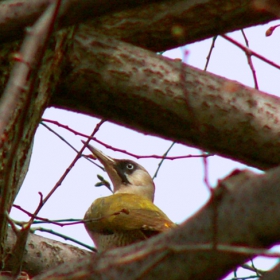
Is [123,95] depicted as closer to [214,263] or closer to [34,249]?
[34,249]

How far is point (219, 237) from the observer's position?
1.66m

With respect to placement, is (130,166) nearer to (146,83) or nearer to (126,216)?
(126,216)

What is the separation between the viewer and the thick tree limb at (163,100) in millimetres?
3199

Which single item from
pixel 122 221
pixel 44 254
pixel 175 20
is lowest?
pixel 44 254

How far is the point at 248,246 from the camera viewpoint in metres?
1.63

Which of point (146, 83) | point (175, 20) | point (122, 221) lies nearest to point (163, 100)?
point (146, 83)

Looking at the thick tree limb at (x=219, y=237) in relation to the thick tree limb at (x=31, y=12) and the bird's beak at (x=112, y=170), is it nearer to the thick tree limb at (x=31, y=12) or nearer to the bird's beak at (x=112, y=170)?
the thick tree limb at (x=31, y=12)

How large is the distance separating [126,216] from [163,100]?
1785 millimetres

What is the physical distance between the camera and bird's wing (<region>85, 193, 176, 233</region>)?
15.6 ft

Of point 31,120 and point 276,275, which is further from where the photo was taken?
point 31,120

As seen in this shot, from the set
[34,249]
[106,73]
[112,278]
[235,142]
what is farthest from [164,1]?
[112,278]

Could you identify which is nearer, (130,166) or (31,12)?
(31,12)

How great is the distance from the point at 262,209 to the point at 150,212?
340 centimetres

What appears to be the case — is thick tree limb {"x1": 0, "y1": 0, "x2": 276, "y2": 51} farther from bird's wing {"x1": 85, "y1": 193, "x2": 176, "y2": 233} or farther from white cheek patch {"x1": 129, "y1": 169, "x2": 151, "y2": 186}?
white cheek patch {"x1": 129, "y1": 169, "x2": 151, "y2": 186}
